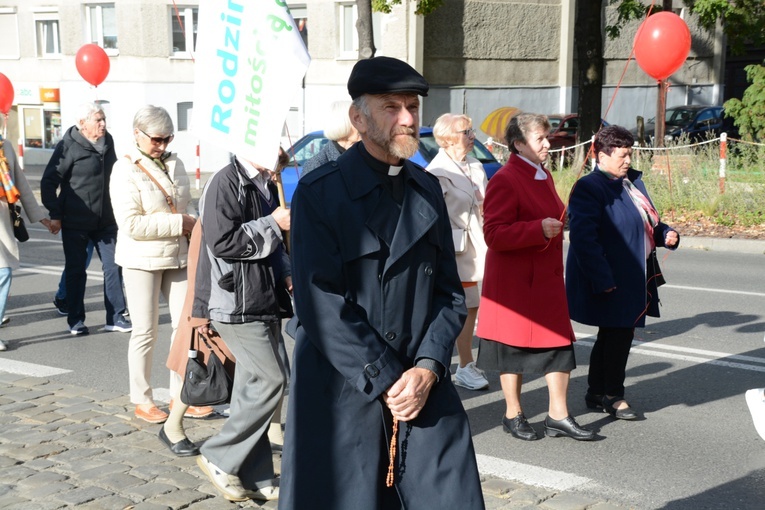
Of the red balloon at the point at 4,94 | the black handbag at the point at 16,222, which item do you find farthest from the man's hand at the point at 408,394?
the red balloon at the point at 4,94

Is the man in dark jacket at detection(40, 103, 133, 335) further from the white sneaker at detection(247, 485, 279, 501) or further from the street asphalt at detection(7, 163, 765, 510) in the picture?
the white sneaker at detection(247, 485, 279, 501)

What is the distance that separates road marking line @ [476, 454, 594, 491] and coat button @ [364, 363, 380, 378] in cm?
231

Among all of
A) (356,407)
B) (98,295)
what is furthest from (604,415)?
(98,295)

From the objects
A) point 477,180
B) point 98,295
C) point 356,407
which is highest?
point 477,180

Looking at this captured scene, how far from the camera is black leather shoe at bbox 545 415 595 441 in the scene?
5930 mm

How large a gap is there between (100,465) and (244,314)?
1328mm

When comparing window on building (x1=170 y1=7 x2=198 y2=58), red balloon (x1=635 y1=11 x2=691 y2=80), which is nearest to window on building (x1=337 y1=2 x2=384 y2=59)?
window on building (x1=170 y1=7 x2=198 y2=58)

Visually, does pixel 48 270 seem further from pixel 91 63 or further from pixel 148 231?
pixel 91 63

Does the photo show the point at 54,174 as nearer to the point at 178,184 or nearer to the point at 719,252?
the point at 178,184

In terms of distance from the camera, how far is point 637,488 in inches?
203

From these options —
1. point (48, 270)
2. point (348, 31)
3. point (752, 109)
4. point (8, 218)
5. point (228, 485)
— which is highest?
point (348, 31)

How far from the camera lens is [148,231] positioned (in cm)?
624

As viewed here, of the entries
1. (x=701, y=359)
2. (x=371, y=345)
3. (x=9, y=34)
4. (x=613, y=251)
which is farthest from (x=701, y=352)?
(x=9, y=34)

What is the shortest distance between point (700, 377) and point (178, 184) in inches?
154
